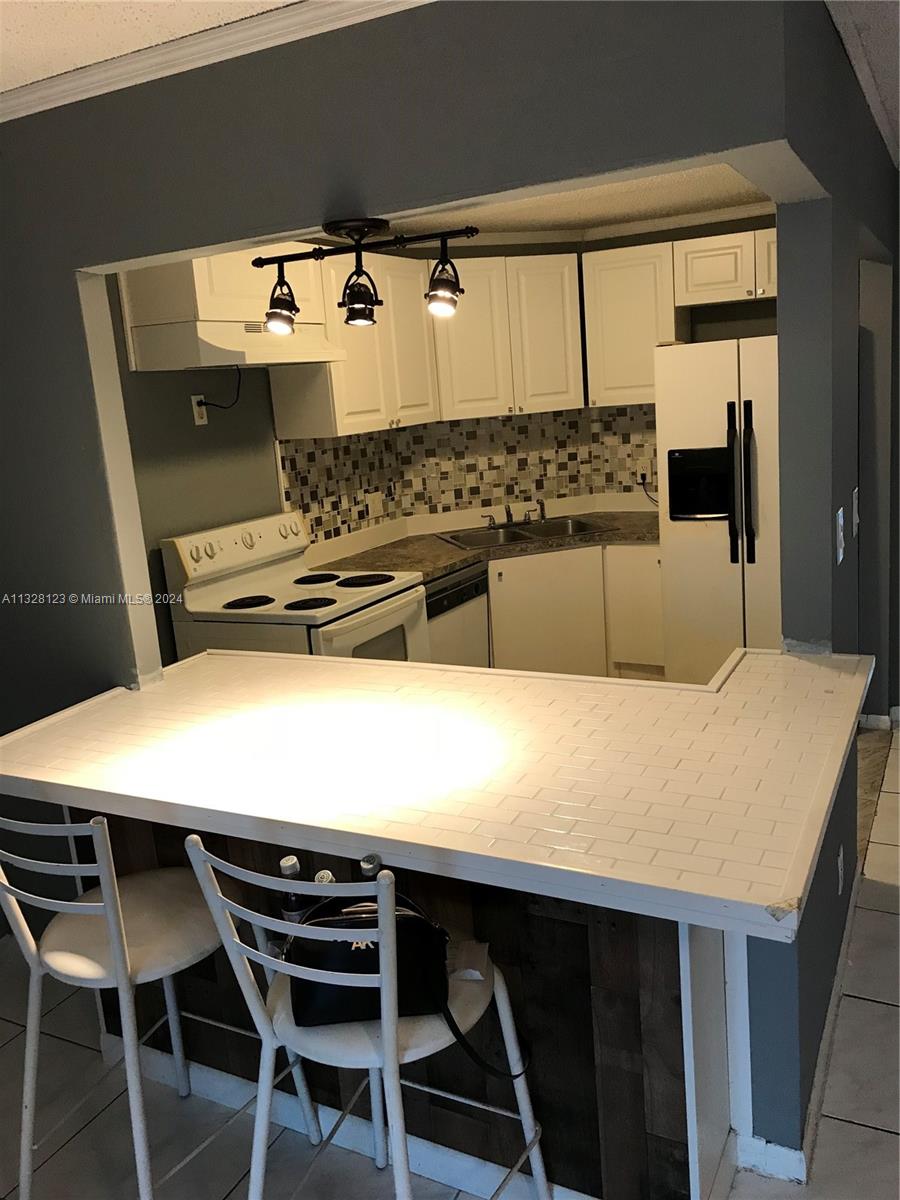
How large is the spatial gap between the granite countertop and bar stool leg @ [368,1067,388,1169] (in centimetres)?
223

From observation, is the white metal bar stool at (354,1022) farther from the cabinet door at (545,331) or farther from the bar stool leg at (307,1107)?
the cabinet door at (545,331)

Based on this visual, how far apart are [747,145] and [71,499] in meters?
1.83

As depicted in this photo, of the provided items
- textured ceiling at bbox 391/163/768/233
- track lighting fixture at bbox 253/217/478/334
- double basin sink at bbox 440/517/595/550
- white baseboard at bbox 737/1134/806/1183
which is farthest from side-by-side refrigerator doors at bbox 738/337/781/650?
white baseboard at bbox 737/1134/806/1183

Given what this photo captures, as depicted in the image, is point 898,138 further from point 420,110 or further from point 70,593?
point 70,593

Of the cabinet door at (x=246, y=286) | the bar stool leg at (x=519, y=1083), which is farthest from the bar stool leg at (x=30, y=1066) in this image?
the cabinet door at (x=246, y=286)

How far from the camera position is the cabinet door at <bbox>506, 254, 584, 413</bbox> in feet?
15.3

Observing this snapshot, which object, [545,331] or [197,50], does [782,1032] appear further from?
[545,331]

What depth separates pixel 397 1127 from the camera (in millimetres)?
1555

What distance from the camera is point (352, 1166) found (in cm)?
213

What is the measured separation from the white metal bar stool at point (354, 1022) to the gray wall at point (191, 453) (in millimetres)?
2031

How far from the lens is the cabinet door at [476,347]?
4566 mm

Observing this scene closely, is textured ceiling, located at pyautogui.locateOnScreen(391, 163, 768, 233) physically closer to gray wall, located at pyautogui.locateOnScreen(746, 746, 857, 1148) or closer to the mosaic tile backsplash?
the mosaic tile backsplash

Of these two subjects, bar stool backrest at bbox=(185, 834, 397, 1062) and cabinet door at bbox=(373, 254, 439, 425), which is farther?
cabinet door at bbox=(373, 254, 439, 425)

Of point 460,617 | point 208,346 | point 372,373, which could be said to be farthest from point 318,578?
point 208,346
